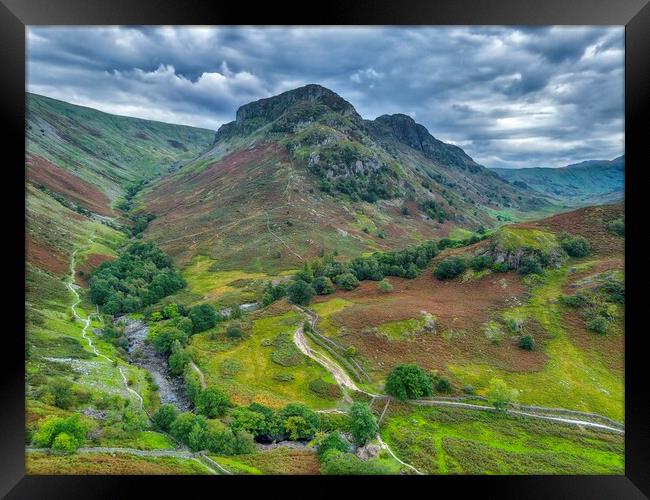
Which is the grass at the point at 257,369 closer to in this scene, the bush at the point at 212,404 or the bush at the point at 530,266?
the bush at the point at 212,404

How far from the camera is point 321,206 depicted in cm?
6544

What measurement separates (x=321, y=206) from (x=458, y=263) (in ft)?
126

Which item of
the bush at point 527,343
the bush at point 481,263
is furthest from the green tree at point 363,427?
the bush at point 481,263

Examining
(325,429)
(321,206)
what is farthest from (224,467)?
(321,206)

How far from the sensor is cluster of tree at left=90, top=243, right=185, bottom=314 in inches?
1299

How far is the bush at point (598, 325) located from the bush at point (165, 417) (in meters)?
23.8

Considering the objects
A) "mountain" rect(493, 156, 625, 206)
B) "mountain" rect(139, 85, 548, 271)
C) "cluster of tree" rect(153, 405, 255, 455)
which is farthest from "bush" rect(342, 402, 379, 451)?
"mountain" rect(493, 156, 625, 206)

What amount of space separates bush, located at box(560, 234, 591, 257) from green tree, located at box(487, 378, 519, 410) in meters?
15.7

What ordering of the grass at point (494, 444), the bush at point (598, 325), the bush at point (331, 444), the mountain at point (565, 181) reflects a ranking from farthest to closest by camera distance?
1. the mountain at point (565, 181)
2. the bush at point (598, 325)
3. the bush at point (331, 444)
4. the grass at point (494, 444)

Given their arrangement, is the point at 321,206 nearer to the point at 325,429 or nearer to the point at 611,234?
the point at 611,234

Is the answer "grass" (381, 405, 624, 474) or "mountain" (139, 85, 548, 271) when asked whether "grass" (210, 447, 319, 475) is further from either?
"mountain" (139, 85, 548, 271)

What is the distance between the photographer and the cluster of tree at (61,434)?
10.8m

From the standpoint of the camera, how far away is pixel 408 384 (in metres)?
18.5
